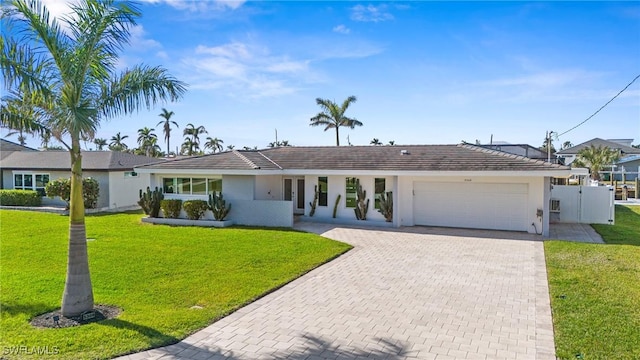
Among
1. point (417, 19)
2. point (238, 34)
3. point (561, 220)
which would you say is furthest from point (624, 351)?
point (561, 220)

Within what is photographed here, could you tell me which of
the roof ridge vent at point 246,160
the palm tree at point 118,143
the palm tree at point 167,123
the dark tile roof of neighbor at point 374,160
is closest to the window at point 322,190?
the dark tile roof of neighbor at point 374,160

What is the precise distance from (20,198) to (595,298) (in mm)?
29274

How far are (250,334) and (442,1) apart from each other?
431 inches

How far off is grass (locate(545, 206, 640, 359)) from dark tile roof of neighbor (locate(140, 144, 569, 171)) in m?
3.87

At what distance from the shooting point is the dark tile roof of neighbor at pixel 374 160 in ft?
57.3

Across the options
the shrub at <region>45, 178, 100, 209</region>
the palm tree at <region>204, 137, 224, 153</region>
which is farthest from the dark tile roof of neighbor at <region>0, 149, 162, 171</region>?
the palm tree at <region>204, 137, 224, 153</region>

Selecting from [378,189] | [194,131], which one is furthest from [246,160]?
[194,131]

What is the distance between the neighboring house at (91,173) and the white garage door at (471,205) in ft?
59.2

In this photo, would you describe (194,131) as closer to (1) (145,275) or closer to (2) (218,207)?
(2) (218,207)

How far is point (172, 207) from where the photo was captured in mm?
20141

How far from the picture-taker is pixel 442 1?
41.5 ft

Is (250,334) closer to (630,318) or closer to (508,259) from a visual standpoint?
(630,318)

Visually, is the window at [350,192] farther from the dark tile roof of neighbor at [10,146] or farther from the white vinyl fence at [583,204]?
the dark tile roof of neighbor at [10,146]

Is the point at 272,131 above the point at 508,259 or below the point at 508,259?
above
